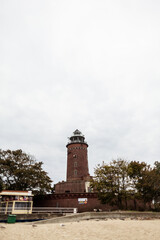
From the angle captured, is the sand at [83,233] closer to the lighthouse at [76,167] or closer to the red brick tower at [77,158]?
the lighthouse at [76,167]

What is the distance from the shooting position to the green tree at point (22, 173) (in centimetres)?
3231

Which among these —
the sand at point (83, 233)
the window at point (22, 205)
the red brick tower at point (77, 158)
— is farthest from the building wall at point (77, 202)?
the sand at point (83, 233)

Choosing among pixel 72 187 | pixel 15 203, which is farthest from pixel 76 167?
pixel 15 203

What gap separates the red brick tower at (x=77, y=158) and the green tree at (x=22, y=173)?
8102mm

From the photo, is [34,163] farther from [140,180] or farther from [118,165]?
[140,180]

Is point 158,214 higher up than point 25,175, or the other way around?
point 25,175

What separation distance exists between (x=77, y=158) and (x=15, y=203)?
19793 mm

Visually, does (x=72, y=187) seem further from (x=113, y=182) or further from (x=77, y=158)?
(x=113, y=182)

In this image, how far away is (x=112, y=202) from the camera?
28.0 meters

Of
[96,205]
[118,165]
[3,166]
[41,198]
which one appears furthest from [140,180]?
[3,166]

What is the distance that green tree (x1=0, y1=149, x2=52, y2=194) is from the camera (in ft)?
106

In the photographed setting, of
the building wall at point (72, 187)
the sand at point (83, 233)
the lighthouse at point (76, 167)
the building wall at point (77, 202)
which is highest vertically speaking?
the lighthouse at point (76, 167)

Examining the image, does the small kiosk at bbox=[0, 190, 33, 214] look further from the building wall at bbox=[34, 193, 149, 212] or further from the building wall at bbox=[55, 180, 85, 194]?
the building wall at bbox=[55, 180, 85, 194]

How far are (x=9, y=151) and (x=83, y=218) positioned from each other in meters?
19.3
